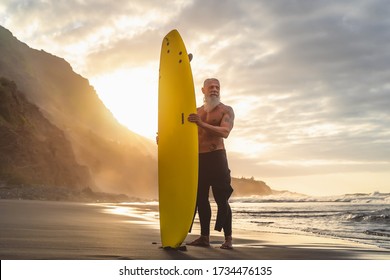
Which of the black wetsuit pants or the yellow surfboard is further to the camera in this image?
the black wetsuit pants

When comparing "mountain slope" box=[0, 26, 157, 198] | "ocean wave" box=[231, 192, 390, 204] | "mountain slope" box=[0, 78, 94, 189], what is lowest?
"ocean wave" box=[231, 192, 390, 204]

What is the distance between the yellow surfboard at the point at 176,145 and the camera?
445 cm

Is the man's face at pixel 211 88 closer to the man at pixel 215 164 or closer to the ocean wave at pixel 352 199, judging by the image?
the man at pixel 215 164

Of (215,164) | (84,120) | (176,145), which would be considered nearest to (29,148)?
(176,145)

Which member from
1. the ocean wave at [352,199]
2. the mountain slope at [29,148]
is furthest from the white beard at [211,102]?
the mountain slope at [29,148]

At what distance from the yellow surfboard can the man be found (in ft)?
0.76

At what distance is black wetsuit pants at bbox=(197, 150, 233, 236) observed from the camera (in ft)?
15.2

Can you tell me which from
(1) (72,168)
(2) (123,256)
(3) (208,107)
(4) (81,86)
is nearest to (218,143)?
(3) (208,107)

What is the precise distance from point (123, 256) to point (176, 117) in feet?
5.52

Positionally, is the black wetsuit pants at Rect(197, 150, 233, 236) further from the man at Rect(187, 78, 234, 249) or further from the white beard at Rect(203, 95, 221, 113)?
the white beard at Rect(203, 95, 221, 113)

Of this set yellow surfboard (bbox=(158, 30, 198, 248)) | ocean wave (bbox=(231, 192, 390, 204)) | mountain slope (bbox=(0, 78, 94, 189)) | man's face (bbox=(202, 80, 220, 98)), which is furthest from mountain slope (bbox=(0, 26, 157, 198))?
man's face (bbox=(202, 80, 220, 98))
